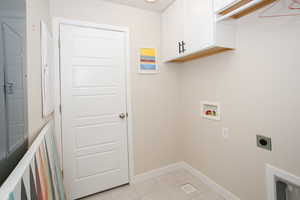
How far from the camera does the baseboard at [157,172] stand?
2186mm

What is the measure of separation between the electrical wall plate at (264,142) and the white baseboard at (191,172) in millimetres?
734

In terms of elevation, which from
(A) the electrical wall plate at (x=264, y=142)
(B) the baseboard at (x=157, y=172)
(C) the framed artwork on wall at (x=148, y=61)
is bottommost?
(B) the baseboard at (x=157, y=172)

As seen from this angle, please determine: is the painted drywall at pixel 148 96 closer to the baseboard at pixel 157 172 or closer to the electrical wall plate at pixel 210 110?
the baseboard at pixel 157 172

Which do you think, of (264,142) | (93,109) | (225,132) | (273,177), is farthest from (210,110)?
(93,109)

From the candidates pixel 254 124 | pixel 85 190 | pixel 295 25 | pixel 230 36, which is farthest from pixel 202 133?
pixel 85 190

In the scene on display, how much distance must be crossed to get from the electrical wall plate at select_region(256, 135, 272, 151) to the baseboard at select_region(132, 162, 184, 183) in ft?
4.49

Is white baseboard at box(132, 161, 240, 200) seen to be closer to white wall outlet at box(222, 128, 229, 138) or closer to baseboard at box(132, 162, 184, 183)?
baseboard at box(132, 162, 184, 183)

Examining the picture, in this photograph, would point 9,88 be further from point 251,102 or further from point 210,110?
point 210,110

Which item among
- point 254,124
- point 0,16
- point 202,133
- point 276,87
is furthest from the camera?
point 202,133

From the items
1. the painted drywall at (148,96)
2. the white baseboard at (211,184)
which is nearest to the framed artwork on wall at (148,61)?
the painted drywall at (148,96)

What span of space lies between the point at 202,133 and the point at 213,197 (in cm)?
79

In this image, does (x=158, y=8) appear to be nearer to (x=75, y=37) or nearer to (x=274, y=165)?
(x=75, y=37)

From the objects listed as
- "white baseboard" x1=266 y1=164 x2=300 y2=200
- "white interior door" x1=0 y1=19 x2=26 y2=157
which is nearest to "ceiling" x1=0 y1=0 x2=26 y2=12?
"white interior door" x1=0 y1=19 x2=26 y2=157

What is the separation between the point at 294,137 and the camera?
3.92 feet
